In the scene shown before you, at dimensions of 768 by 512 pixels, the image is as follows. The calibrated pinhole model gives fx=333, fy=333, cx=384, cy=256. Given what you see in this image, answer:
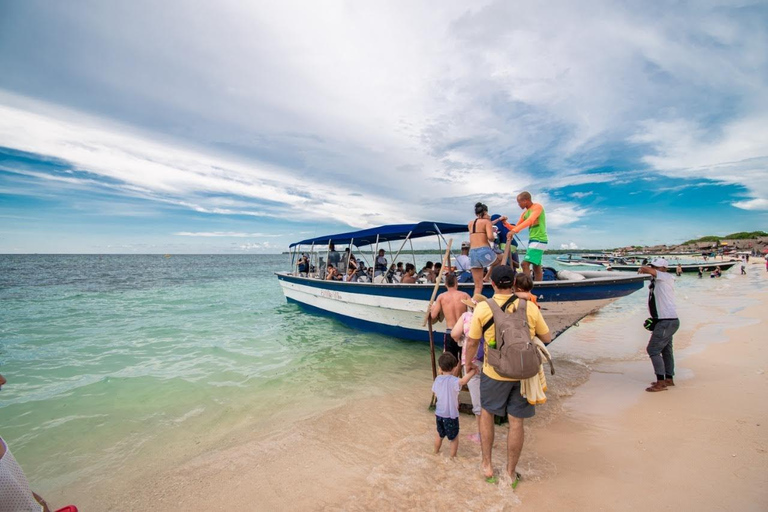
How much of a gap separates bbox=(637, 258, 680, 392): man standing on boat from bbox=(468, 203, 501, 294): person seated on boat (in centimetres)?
237

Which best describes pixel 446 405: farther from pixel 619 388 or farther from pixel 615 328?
pixel 615 328

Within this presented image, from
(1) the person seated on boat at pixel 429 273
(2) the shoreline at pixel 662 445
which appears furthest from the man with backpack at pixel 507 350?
(1) the person seated on boat at pixel 429 273

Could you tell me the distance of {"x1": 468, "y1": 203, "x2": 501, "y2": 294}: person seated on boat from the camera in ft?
18.9

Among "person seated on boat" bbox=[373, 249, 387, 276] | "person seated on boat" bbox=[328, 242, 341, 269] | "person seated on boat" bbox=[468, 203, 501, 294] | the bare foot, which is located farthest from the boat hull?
the bare foot

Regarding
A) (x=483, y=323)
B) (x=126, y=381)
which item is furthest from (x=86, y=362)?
(x=483, y=323)

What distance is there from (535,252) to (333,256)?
815cm

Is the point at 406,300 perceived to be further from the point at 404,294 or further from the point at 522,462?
the point at 522,462

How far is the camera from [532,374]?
2889 millimetres

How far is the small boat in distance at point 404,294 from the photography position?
232 inches

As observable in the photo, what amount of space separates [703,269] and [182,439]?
45.1 metres

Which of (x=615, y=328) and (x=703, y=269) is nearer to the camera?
(x=615, y=328)

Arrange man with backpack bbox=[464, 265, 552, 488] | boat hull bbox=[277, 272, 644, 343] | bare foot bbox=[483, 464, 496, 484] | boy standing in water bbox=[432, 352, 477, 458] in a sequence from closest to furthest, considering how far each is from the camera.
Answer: man with backpack bbox=[464, 265, 552, 488]
bare foot bbox=[483, 464, 496, 484]
boy standing in water bbox=[432, 352, 477, 458]
boat hull bbox=[277, 272, 644, 343]

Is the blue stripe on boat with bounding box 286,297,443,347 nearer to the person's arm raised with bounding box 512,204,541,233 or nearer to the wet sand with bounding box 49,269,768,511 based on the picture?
the wet sand with bounding box 49,269,768,511

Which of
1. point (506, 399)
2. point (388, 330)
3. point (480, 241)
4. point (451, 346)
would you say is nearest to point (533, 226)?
point (480, 241)
